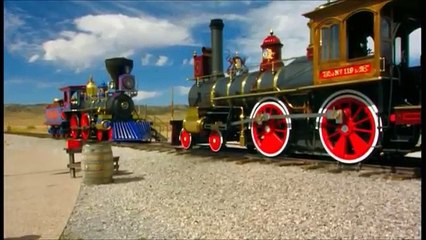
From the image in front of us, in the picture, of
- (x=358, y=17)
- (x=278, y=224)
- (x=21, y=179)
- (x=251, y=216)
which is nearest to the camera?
(x=278, y=224)

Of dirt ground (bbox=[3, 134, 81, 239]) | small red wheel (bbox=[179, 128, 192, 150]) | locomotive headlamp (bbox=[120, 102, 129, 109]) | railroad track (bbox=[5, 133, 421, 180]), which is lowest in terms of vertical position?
dirt ground (bbox=[3, 134, 81, 239])

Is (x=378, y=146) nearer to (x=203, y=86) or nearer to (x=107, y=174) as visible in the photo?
(x=107, y=174)

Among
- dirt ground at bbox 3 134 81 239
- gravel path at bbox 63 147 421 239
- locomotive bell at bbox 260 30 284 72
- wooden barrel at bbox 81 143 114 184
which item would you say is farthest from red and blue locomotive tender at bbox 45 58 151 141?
gravel path at bbox 63 147 421 239

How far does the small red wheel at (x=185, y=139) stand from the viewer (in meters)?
14.0

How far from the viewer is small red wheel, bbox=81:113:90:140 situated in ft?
78.0

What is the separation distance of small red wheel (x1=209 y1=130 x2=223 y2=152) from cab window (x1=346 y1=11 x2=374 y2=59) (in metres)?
4.83

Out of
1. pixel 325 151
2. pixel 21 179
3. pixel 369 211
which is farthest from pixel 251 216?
pixel 21 179

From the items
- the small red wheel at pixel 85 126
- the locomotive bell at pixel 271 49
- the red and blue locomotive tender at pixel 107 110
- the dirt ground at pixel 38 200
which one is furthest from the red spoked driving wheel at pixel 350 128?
the small red wheel at pixel 85 126

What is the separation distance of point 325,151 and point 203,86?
18.0 ft

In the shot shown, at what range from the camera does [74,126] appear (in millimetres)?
25969

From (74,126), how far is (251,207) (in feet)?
72.1

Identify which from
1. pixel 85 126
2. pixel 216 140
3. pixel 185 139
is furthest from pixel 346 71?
pixel 85 126

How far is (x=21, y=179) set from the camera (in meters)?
9.70

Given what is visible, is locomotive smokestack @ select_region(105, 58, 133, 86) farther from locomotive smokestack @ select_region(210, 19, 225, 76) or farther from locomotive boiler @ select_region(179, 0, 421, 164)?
locomotive boiler @ select_region(179, 0, 421, 164)
